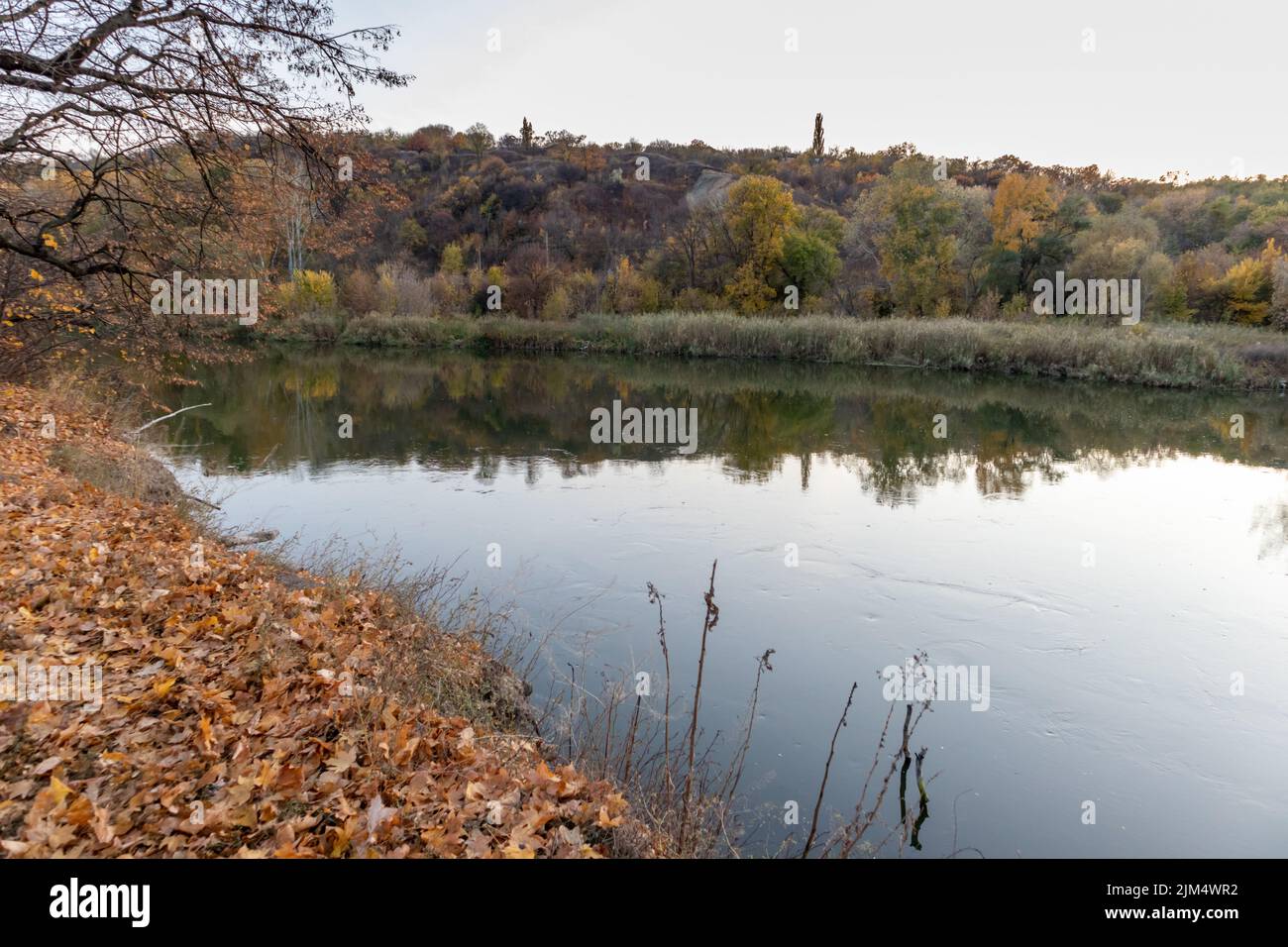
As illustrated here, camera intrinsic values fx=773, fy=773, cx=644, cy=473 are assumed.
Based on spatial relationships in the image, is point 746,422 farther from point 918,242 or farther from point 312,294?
point 312,294

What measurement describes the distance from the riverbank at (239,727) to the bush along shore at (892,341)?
18793mm

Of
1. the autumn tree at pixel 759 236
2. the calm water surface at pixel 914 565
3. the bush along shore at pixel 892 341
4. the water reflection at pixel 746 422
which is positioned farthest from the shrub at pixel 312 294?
the autumn tree at pixel 759 236

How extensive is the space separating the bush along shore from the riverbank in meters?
18.8

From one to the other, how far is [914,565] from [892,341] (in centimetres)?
2311

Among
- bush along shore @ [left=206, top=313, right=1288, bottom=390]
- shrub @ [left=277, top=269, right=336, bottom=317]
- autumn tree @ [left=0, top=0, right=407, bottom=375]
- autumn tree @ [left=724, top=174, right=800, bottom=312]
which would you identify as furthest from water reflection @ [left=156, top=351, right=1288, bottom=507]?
shrub @ [left=277, top=269, right=336, bottom=317]

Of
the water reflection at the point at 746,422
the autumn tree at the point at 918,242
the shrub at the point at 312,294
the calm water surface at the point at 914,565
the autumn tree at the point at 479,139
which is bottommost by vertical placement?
the calm water surface at the point at 914,565

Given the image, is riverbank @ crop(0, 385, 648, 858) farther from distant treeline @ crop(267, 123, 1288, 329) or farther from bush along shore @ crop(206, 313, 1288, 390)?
distant treeline @ crop(267, 123, 1288, 329)

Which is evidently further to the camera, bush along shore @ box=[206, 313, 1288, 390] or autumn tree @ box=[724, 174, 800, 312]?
autumn tree @ box=[724, 174, 800, 312]

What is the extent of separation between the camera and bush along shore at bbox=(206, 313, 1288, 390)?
24.9 metres

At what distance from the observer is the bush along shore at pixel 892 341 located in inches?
979

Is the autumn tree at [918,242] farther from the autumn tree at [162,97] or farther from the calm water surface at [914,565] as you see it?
the autumn tree at [162,97]

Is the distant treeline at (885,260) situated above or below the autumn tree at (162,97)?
above

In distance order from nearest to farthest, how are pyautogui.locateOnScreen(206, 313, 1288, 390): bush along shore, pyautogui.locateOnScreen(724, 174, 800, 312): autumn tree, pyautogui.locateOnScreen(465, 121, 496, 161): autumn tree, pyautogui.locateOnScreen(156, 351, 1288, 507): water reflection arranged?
pyautogui.locateOnScreen(156, 351, 1288, 507): water reflection, pyautogui.locateOnScreen(206, 313, 1288, 390): bush along shore, pyautogui.locateOnScreen(724, 174, 800, 312): autumn tree, pyautogui.locateOnScreen(465, 121, 496, 161): autumn tree
